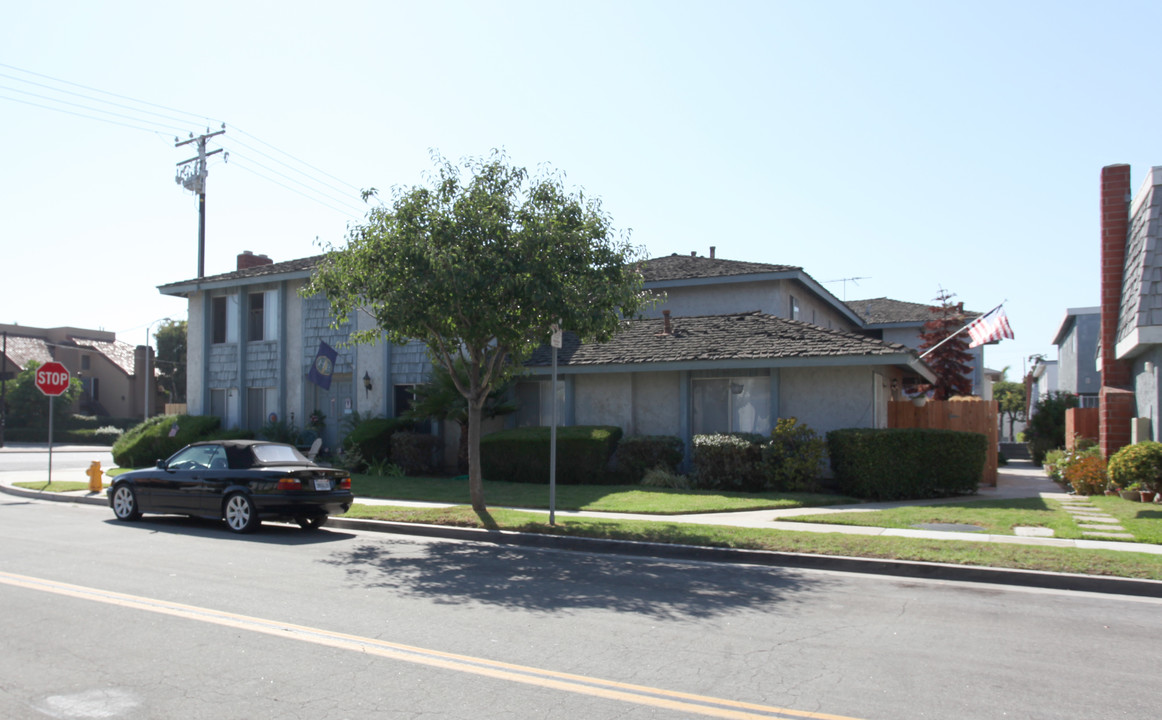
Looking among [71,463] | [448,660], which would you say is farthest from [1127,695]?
[71,463]

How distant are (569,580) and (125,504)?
8.72 m

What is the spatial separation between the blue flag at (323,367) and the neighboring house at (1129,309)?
1876 cm

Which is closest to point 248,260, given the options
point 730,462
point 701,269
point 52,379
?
point 52,379

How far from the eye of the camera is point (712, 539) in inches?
431

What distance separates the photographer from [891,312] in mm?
37750

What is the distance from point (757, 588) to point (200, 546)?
716 centimetres

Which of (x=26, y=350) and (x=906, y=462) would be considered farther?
(x=26, y=350)

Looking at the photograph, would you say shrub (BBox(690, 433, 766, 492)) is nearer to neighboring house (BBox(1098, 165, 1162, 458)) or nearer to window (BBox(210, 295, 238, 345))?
neighboring house (BBox(1098, 165, 1162, 458))

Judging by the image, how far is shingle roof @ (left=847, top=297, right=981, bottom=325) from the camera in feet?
117

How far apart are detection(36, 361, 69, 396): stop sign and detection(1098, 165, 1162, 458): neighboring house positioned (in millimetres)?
21936

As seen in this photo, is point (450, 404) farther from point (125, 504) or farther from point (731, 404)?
point (125, 504)

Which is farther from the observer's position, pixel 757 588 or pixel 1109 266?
pixel 1109 266

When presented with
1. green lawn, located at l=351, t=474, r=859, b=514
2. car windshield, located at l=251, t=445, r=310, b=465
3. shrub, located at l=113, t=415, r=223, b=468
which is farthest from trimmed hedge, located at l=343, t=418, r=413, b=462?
car windshield, located at l=251, t=445, r=310, b=465

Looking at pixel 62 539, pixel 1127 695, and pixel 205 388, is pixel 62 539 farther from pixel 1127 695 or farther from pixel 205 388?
pixel 205 388
